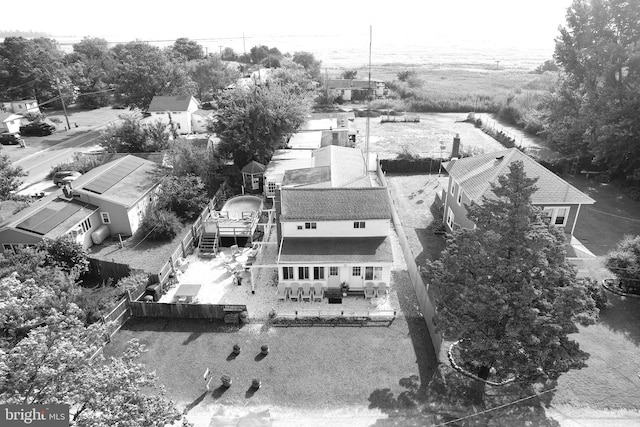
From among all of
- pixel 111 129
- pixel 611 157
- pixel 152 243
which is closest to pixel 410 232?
pixel 152 243

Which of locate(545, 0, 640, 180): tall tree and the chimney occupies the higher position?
locate(545, 0, 640, 180): tall tree

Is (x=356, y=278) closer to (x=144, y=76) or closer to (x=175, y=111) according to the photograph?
(x=175, y=111)

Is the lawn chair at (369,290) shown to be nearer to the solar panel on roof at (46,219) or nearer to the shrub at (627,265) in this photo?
the shrub at (627,265)

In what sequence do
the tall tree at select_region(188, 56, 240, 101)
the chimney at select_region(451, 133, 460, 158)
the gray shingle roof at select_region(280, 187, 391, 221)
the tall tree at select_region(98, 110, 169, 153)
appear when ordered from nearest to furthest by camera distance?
the gray shingle roof at select_region(280, 187, 391, 221) → the tall tree at select_region(98, 110, 169, 153) → the chimney at select_region(451, 133, 460, 158) → the tall tree at select_region(188, 56, 240, 101)

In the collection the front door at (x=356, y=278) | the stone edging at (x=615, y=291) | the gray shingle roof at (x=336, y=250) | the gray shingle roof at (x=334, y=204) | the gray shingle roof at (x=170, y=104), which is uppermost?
the gray shingle roof at (x=170, y=104)

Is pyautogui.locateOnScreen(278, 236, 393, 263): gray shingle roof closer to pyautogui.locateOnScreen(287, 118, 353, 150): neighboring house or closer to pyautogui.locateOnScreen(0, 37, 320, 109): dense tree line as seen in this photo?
pyautogui.locateOnScreen(287, 118, 353, 150): neighboring house

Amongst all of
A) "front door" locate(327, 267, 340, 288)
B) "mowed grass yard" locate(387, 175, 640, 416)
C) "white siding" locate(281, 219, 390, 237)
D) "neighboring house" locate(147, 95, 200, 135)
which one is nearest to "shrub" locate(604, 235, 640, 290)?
"mowed grass yard" locate(387, 175, 640, 416)

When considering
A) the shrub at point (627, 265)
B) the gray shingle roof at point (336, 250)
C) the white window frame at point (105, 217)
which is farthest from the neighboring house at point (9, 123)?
the shrub at point (627, 265)
